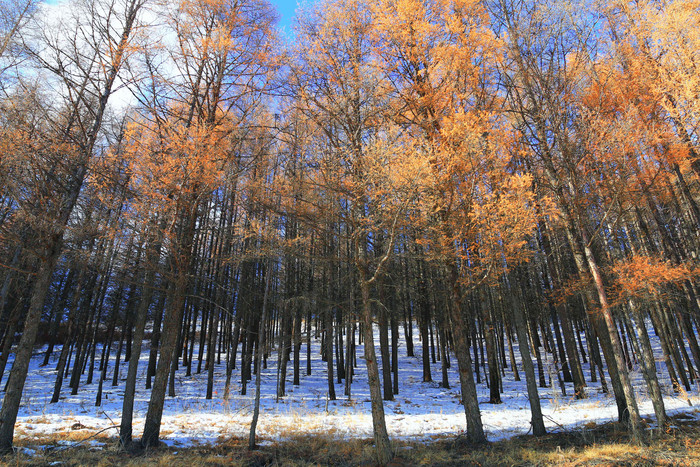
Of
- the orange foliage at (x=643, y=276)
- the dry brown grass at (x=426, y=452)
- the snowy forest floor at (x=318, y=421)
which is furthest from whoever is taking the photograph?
the orange foliage at (x=643, y=276)

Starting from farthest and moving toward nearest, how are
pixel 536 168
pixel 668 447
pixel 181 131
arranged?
1. pixel 536 168
2. pixel 181 131
3. pixel 668 447

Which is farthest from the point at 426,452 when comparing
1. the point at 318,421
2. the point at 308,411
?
the point at 308,411

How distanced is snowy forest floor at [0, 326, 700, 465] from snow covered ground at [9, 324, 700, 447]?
0.03m

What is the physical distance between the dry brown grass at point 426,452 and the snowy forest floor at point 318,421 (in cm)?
4

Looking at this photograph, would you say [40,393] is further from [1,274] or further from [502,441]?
[502,441]

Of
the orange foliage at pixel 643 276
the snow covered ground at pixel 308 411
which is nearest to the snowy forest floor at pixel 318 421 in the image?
the snow covered ground at pixel 308 411

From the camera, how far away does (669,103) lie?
8641 millimetres

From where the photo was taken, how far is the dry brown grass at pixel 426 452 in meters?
5.63

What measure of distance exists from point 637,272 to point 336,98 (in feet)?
27.4

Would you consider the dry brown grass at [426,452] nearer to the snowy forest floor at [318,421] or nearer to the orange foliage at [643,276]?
the snowy forest floor at [318,421]

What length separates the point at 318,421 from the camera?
10.0 metres

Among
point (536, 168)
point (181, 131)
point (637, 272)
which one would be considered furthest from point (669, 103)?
point (181, 131)

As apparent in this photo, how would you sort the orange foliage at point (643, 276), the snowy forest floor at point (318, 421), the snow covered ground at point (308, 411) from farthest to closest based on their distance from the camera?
the snow covered ground at point (308, 411), the orange foliage at point (643, 276), the snowy forest floor at point (318, 421)

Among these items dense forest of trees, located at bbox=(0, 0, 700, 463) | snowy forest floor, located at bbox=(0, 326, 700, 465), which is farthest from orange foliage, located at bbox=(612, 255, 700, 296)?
snowy forest floor, located at bbox=(0, 326, 700, 465)
